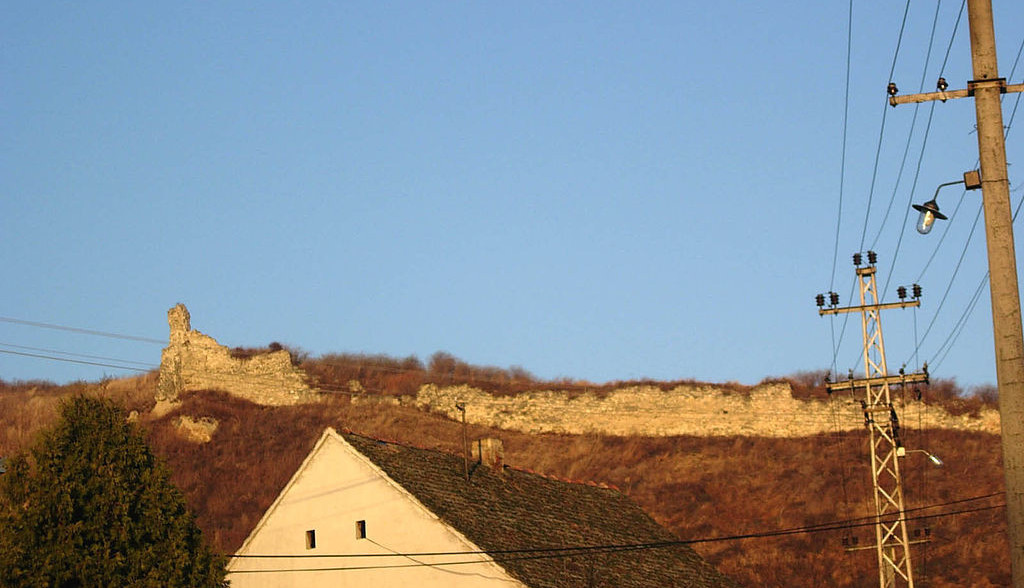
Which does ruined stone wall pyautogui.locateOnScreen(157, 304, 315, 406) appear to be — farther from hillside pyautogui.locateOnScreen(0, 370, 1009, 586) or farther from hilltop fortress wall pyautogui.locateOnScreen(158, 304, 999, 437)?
hillside pyautogui.locateOnScreen(0, 370, 1009, 586)

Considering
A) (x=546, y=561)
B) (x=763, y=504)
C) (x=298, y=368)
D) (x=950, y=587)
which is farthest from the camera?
(x=298, y=368)

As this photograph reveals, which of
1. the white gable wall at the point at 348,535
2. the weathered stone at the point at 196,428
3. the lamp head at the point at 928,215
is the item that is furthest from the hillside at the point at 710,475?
the lamp head at the point at 928,215

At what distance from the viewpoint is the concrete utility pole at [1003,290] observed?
10711 mm

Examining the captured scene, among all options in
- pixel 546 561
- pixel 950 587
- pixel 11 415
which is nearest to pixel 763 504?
pixel 950 587

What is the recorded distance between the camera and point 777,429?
61.1 metres

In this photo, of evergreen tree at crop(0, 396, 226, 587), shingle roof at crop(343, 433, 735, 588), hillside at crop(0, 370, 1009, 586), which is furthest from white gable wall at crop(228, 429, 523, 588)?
hillside at crop(0, 370, 1009, 586)

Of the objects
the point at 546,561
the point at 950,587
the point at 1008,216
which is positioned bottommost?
the point at 950,587

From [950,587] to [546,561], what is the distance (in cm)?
1911

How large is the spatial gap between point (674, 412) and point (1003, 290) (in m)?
52.4

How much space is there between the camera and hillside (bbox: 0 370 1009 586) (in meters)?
41.2

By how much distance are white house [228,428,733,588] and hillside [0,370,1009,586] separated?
15.2 m

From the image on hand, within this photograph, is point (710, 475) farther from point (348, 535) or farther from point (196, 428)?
point (348, 535)

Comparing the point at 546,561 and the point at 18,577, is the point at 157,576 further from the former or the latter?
the point at 546,561

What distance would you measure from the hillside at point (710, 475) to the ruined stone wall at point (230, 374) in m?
1.25
